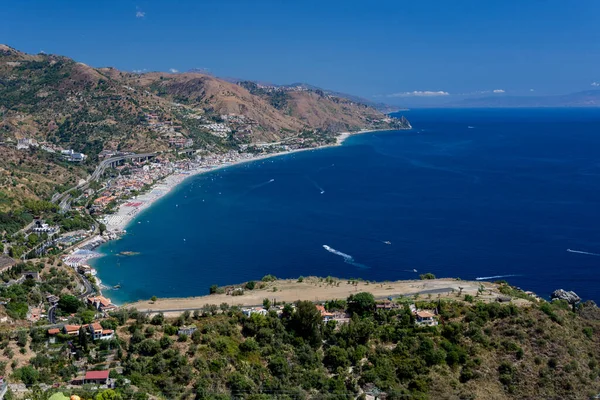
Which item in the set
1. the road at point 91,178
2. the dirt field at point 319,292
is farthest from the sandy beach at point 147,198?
the dirt field at point 319,292

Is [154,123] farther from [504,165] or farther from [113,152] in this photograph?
[504,165]

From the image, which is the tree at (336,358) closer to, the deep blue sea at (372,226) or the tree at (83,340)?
the tree at (83,340)

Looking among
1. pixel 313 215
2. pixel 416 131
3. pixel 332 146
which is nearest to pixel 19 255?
pixel 313 215

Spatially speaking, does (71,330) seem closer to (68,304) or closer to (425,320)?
(68,304)

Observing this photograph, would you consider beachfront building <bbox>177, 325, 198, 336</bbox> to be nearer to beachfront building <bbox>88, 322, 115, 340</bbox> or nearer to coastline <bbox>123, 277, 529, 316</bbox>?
beachfront building <bbox>88, 322, 115, 340</bbox>

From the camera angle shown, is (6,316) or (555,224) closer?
(6,316)

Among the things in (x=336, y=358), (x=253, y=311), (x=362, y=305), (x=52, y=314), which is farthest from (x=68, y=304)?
(x=362, y=305)
